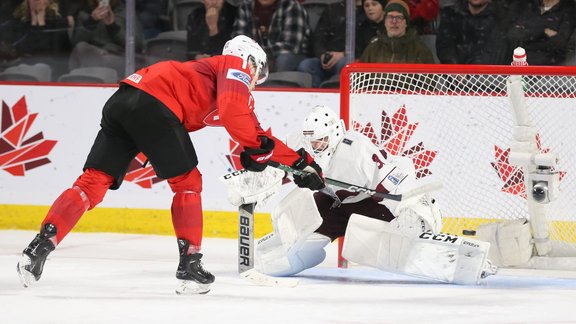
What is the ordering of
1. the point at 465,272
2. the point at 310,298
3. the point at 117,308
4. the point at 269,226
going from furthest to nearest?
the point at 269,226
the point at 465,272
the point at 310,298
the point at 117,308

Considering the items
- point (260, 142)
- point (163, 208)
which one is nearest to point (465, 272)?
point (260, 142)

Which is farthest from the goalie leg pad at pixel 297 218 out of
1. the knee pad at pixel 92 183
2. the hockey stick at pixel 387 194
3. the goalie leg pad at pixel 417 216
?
the knee pad at pixel 92 183

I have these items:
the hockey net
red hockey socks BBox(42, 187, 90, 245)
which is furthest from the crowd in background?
red hockey socks BBox(42, 187, 90, 245)

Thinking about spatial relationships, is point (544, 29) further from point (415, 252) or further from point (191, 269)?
point (191, 269)

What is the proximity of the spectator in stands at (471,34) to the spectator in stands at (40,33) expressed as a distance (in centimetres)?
212

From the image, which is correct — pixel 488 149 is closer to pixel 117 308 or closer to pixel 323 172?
pixel 323 172

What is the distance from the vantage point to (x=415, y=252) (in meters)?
4.64

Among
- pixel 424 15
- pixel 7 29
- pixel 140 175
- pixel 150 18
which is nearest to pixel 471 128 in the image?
pixel 424 15

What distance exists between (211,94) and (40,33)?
8.57 feet

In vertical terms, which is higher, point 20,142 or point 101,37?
point 101,37

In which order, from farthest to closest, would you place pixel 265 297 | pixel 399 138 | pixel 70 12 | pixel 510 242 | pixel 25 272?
pixel 70 12, pixel 399 138, pixel 510 242, pixel 265 297, pixel 25 272

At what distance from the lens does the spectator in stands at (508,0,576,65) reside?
19.5 feet

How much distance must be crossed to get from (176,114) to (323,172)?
0.86 m

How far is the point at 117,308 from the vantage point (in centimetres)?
397
